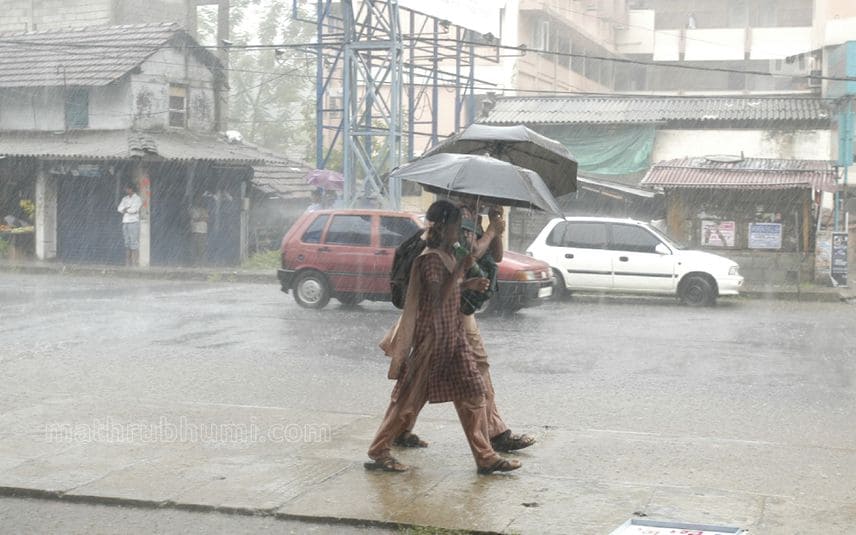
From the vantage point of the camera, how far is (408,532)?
18.1 feet

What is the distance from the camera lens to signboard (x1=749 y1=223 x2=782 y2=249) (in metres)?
23.3

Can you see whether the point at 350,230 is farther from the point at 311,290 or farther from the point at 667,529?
the point at 667,529

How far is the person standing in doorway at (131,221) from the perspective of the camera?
87.7ft

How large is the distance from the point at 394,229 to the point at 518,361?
573 centimetres

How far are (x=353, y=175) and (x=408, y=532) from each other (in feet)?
66.7

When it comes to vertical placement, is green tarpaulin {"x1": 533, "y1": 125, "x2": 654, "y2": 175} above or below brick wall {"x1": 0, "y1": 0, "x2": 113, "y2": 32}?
below

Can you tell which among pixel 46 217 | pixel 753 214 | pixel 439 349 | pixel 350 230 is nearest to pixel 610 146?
pixel 753 214

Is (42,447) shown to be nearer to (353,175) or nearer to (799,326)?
(799,326)

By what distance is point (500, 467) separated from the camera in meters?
6.59

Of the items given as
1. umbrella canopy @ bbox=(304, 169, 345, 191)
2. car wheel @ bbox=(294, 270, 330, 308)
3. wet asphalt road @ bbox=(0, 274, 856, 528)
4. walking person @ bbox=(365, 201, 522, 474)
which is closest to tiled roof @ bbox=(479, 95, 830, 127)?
umbrella canopy @ bbox=(304, 169, 345, 191)

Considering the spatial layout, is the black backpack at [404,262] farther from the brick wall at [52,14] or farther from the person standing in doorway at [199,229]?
the brick wall at [52,14]

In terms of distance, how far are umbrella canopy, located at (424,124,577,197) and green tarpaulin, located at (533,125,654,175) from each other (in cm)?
2099

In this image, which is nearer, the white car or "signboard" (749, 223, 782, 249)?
the white car

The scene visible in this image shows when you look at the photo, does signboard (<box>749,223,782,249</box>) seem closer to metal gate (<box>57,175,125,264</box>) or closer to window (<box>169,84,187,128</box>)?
window (<box>169,84,187,128</box>)
